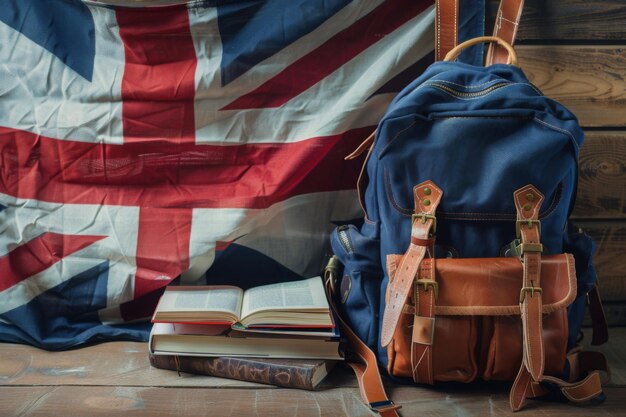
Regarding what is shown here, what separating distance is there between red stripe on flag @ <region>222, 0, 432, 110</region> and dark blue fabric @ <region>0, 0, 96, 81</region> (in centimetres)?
28

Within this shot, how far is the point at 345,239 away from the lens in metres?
1.11

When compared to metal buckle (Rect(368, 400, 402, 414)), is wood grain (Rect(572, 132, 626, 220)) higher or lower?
higher

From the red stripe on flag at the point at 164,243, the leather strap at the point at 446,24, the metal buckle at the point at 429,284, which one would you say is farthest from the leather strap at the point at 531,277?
the red stripe on flag at the point at 164,243

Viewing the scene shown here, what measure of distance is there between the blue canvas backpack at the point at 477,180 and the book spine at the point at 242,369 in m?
0.14

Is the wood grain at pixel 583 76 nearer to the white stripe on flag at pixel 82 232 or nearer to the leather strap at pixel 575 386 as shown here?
the leather strap at pixel 575 386

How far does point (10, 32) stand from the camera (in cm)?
120

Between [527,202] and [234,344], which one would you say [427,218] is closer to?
[527,202]

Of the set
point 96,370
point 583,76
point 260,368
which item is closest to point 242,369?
→ point 260,368

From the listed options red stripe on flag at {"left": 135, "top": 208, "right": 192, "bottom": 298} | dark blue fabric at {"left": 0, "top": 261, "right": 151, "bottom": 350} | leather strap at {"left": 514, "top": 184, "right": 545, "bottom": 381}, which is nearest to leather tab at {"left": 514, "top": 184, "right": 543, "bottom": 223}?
leather strap at {"left": 514, "top": 184, "right": 545, "bottom": 381}

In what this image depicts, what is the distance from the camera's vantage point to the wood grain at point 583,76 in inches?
47.8

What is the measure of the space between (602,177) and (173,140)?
0.83 meters

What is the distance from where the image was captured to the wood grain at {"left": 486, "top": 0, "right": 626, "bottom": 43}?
120 cm

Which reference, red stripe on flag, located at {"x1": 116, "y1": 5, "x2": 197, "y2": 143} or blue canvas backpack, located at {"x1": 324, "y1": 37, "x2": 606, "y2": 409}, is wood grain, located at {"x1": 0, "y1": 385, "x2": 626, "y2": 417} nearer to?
blue canvas backpack, located at {"x1": 324, "y1": 37, "x2": 606, "y2": 409}

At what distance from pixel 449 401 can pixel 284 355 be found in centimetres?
27
